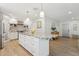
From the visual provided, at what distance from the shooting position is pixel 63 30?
2.91m

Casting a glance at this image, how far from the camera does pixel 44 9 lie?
2.86 meters

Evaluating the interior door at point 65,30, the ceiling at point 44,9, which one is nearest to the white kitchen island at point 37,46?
the interior door at point 65,30

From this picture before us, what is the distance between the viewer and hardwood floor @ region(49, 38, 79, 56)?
284cm

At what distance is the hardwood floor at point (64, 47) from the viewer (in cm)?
284

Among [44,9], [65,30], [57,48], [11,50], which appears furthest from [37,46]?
[44,9]

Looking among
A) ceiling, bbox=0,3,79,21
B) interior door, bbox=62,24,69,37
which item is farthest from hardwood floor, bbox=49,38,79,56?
ceiling, bbox=0,3,79,21

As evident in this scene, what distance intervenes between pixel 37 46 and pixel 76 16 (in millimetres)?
1292

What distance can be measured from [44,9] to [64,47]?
1.08 metres

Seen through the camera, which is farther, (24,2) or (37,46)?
(37,46)

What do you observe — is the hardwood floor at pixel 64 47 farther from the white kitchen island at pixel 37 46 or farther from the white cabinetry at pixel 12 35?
the white cabinetry at pixel 12 35

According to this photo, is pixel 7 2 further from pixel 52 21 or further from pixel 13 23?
pixel 52 21

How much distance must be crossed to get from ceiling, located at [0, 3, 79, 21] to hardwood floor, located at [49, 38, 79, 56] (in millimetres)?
563

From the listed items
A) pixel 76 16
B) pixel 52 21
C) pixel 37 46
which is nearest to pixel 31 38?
pixel 37 46

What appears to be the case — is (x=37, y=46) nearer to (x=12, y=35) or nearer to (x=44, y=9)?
(x=12, y=35)
